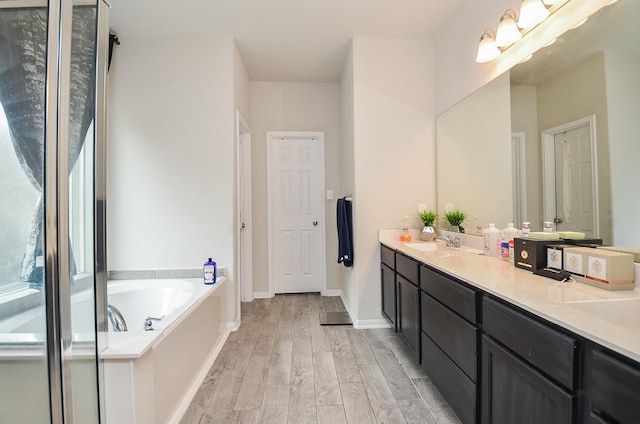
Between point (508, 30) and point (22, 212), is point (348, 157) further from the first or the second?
point (22, 212)

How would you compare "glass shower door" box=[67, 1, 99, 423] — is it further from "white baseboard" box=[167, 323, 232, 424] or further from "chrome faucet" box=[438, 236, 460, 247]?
"chrome faucet" box=[438, 236, 460, 247]

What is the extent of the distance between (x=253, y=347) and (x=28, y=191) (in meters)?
1.80

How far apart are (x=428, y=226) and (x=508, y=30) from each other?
1.47 m

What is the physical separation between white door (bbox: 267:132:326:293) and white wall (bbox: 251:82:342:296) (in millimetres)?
97

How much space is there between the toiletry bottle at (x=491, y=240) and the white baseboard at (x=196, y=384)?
203cm

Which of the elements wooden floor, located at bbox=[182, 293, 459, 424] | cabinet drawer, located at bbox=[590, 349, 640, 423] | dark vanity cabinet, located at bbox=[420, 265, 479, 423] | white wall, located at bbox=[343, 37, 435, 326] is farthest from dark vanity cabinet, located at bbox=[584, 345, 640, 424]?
white wall, located at bbox=[343, 37, 435, 326]

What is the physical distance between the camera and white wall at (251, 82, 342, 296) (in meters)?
3.36

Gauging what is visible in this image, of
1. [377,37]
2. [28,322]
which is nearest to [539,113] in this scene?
[377,37]

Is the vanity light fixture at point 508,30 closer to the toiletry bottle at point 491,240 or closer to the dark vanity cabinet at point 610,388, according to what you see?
the toiletry bottle at point 491,240

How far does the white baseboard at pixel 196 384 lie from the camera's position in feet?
4.71

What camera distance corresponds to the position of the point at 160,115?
2.44 meters

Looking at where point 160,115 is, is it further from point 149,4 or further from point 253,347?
point 253,347

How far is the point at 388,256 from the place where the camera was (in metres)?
2.28

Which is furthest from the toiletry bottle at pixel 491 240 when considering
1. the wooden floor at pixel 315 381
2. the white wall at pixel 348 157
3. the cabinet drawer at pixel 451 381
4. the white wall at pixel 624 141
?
the white wall at pixel 348 157
